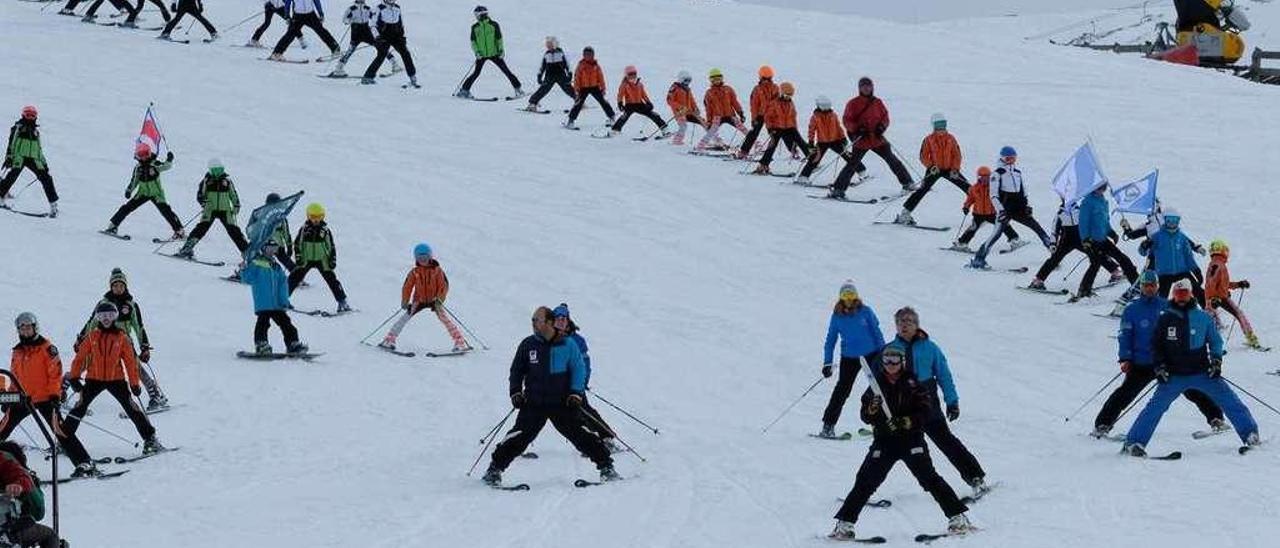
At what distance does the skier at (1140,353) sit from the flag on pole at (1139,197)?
5.59m

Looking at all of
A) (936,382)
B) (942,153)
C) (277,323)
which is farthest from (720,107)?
(936,382)

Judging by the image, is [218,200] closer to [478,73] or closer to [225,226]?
[225,226]

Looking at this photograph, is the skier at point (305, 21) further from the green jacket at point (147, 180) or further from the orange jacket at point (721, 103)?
the green jacket at point (147, 180)

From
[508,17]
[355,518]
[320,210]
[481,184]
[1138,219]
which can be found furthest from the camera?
[508,17]

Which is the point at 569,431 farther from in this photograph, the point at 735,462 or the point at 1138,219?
the point at 1138,219

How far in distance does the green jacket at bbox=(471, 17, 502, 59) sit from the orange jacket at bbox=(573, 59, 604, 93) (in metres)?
2.24

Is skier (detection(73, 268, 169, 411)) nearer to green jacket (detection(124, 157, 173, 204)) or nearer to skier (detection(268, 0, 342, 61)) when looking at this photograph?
green jacket (detection(124, 157, 173, 204))

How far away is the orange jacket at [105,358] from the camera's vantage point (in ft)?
48.8

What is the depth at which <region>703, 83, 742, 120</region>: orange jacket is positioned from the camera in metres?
28.4

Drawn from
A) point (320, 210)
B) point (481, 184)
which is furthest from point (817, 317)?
point (481, 184)

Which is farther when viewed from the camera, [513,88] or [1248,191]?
[513,88]

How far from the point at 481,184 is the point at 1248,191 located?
10.3 m

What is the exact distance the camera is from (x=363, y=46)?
3656 centimetres

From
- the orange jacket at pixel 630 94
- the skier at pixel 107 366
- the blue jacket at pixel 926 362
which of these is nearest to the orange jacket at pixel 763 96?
the orange jacket at pixel 630 94
